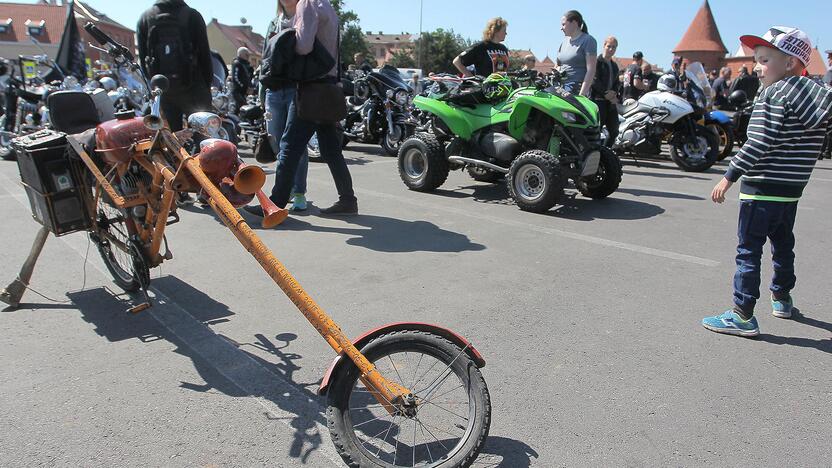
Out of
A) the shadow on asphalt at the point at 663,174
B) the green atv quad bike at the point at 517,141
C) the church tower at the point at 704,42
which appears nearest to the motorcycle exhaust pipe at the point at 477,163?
the green atv quad bike at the point at 517,141

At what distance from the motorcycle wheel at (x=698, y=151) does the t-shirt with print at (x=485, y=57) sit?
3749 millimetres

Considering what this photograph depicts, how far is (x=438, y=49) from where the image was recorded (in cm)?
10131

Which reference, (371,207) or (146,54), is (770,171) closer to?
(371,207)

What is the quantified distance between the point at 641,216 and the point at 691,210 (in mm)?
799

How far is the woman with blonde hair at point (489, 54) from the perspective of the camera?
8.34 m

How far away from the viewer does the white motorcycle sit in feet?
32.3

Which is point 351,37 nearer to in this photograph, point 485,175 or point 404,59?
point 404,59

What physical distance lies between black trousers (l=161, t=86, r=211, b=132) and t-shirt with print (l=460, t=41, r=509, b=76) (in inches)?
146

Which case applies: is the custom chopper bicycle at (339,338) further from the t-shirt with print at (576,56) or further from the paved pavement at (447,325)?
the t-shirt with print at (576,56)

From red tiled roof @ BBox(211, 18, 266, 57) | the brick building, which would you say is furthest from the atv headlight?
red tiled roof @ BBox(211, 18, 266, 57)

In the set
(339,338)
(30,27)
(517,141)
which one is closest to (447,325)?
(339,338)

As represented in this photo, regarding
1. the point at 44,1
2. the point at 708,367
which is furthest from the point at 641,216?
the point at 44,1

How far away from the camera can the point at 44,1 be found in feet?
294

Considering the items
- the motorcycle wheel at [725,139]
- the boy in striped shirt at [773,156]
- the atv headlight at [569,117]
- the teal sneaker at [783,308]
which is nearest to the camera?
the boy in striped shirt at [773,156]
